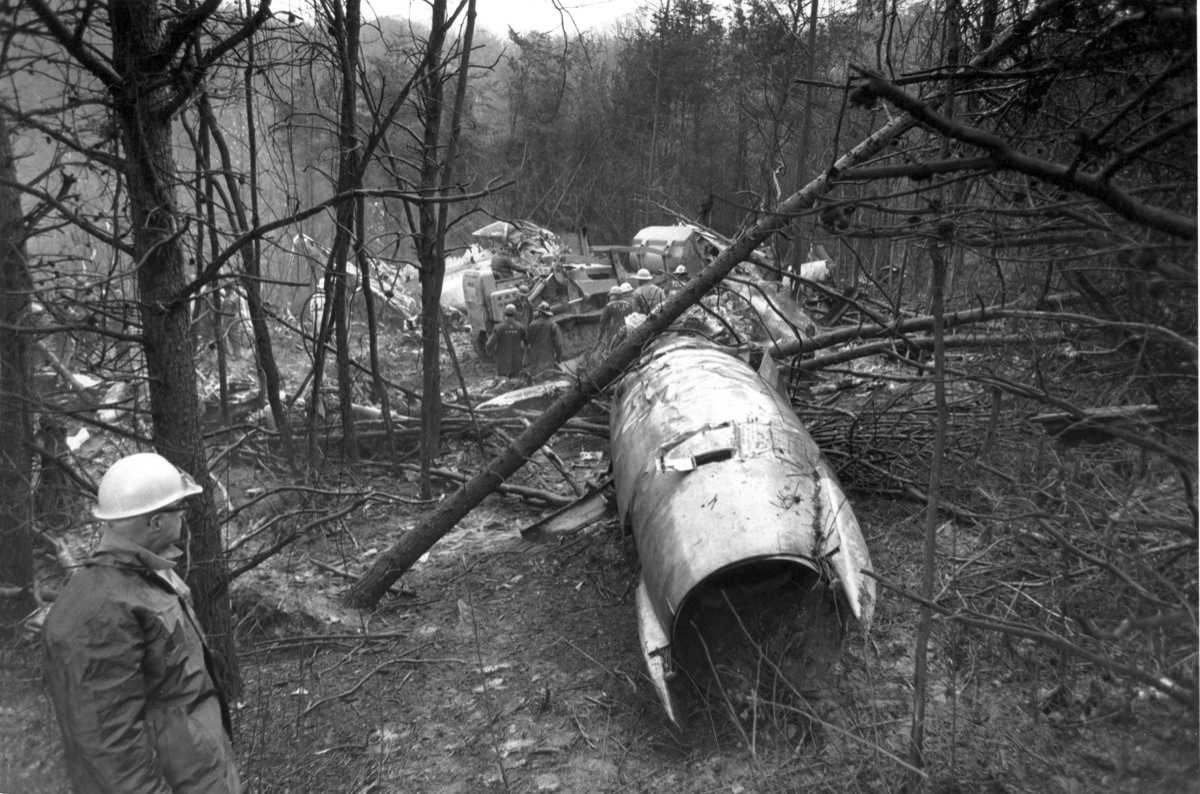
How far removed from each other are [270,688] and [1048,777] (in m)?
4.23

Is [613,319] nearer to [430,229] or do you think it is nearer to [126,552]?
[430,229]

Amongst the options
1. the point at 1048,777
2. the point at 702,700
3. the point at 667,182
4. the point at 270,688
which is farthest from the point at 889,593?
the point at 667,182

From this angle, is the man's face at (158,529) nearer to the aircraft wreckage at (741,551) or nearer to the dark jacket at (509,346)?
the aircraft wreckage at (741,551)

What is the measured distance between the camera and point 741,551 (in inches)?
168

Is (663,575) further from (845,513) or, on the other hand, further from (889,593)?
(889,593)

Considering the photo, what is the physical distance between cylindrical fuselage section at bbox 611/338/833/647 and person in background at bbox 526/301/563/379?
7648mm

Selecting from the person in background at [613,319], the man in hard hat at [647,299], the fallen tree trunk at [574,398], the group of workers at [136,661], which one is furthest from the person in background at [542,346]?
the group of workers at [136,661]

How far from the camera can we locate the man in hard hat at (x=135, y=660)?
8.71 ft

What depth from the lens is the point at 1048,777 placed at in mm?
3609

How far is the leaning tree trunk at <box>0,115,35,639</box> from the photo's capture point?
4930 millimetres

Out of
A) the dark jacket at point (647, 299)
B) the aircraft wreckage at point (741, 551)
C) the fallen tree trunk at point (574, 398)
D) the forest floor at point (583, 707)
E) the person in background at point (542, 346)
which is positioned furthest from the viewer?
the person in background at point (542, 346)

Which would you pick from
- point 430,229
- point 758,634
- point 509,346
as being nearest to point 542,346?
point 509,346

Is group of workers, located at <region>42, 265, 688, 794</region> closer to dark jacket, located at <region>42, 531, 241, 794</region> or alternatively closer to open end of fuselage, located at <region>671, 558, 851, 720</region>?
dark jacket, located at <region>42, 531, 241, 794</region>

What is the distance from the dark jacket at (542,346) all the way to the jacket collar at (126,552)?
11062 mm
